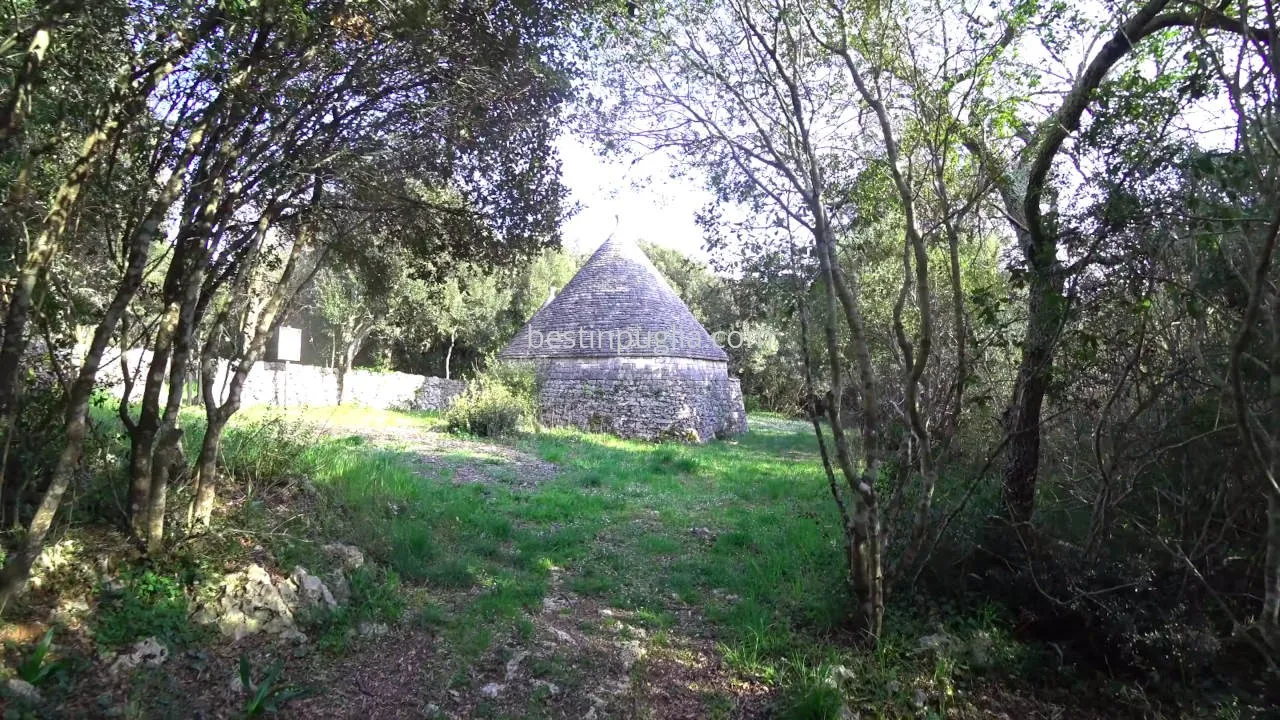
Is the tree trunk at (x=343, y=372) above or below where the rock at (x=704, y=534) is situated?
above

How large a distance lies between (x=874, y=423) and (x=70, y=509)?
468 cm

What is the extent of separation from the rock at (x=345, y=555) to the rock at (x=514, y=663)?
135cm

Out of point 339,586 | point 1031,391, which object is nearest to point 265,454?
point 339,586

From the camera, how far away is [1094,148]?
3959 mm

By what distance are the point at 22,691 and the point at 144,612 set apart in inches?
26.9

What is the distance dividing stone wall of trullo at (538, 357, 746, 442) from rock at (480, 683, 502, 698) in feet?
40.5

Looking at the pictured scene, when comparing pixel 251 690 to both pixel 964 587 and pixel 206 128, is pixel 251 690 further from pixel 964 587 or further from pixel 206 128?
pixel 964 587

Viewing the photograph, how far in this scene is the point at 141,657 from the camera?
3107mm

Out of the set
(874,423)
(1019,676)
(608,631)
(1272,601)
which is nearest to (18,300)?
(608,631)

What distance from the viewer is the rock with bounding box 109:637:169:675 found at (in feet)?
9.91

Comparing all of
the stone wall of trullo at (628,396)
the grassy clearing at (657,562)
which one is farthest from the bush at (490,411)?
the grassy clearing at (657,562)

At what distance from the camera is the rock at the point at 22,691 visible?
2.62 m

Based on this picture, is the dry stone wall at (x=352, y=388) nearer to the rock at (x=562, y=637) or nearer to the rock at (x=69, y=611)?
the rock at (x=562, y=637)

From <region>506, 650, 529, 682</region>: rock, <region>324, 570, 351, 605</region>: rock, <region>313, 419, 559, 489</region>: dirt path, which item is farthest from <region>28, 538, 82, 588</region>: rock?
<region>313, 419, 559, 489</region>: dirt path
